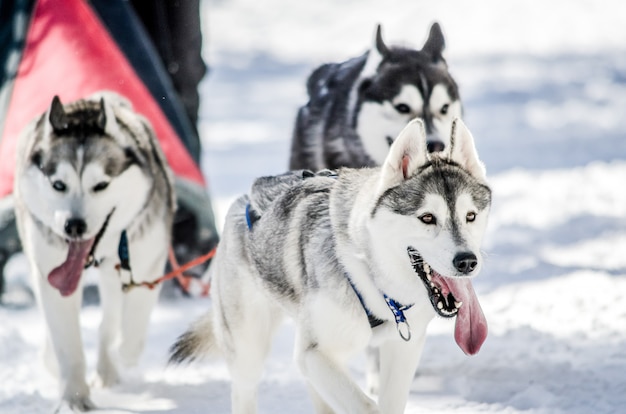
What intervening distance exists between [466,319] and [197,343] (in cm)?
116

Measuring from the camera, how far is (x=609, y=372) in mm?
3727

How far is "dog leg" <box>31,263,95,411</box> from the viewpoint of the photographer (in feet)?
12.0

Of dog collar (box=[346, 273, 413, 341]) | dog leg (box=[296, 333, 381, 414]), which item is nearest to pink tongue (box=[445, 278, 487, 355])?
dog collar (box=[346, 273, 413, 341])

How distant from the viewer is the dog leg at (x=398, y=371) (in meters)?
2.84

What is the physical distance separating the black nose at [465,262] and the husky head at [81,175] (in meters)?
1.60

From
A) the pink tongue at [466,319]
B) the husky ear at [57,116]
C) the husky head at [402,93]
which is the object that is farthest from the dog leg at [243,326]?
the husky head at [402,93]

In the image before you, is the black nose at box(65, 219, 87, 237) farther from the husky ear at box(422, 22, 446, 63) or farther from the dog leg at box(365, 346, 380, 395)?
the husky ear at box(422, 22, 446, 63)

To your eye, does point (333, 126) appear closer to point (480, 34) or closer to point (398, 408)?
point (398, 408)

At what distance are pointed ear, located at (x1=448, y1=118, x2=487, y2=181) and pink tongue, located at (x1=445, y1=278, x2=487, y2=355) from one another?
0.29 metres

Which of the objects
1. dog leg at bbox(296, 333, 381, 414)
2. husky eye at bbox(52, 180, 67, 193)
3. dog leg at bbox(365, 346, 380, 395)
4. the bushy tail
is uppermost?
husky eye at bbox(52, 180, 67, 193)

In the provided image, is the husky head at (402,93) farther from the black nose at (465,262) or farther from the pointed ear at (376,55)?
the black nose at (465,262)

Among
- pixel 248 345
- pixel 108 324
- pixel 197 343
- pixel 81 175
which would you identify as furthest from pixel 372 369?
pixel 81 175

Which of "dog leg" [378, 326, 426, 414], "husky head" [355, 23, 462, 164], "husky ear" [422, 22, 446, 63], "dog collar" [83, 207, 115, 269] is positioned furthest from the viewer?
"husky ear" [422, 22, 446, 63]

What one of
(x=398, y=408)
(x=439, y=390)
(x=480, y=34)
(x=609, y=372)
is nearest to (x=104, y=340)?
(x=439, y=390)
